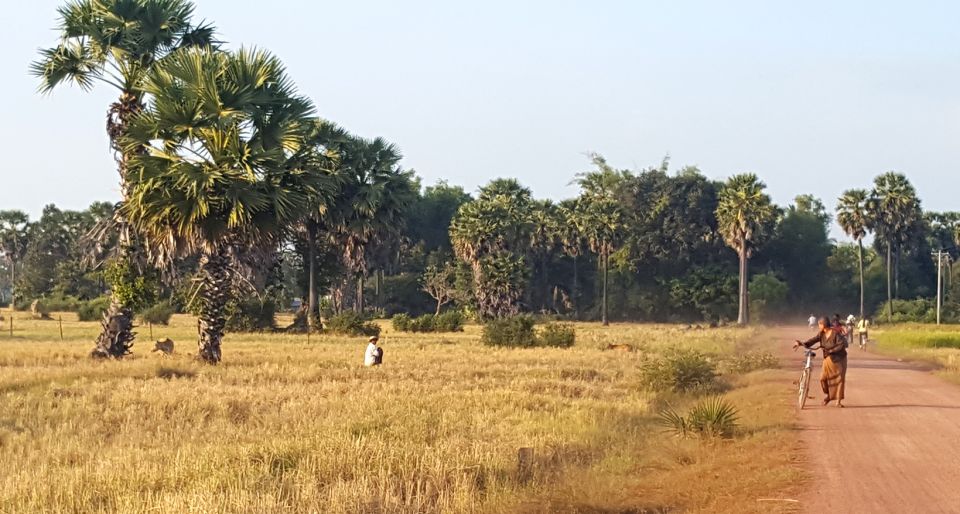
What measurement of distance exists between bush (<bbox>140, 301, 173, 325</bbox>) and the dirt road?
45.7m

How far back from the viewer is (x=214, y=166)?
27.8 m

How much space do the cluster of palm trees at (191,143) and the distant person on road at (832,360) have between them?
15017 mm

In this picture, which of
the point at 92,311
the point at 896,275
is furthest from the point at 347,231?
the point at 896,275

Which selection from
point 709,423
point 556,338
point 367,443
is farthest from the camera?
point 556,338

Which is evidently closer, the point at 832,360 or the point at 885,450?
the point at 885,450

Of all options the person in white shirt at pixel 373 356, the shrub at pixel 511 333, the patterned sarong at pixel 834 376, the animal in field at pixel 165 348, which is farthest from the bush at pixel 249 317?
the patterned sarong at pixel 834 376

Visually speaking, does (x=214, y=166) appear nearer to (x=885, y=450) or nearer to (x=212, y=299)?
(x=212, y=299)

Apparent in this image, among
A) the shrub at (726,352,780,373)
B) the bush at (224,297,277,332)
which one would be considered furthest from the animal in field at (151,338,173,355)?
the bush at (224,297,277,332)

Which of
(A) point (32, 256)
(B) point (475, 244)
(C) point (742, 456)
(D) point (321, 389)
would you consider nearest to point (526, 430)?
(C) point (742, 456)

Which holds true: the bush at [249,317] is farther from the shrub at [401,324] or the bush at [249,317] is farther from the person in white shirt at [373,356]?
the person in white shirt at [373,356]

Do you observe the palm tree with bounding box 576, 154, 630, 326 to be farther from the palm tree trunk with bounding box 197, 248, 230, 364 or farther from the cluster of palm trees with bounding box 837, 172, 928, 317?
the palm tree trunk with bounding box 197, 248, 230, 364

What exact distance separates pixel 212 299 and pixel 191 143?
4296mm

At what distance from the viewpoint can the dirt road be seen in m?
10.3

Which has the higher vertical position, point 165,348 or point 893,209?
point 893,209
